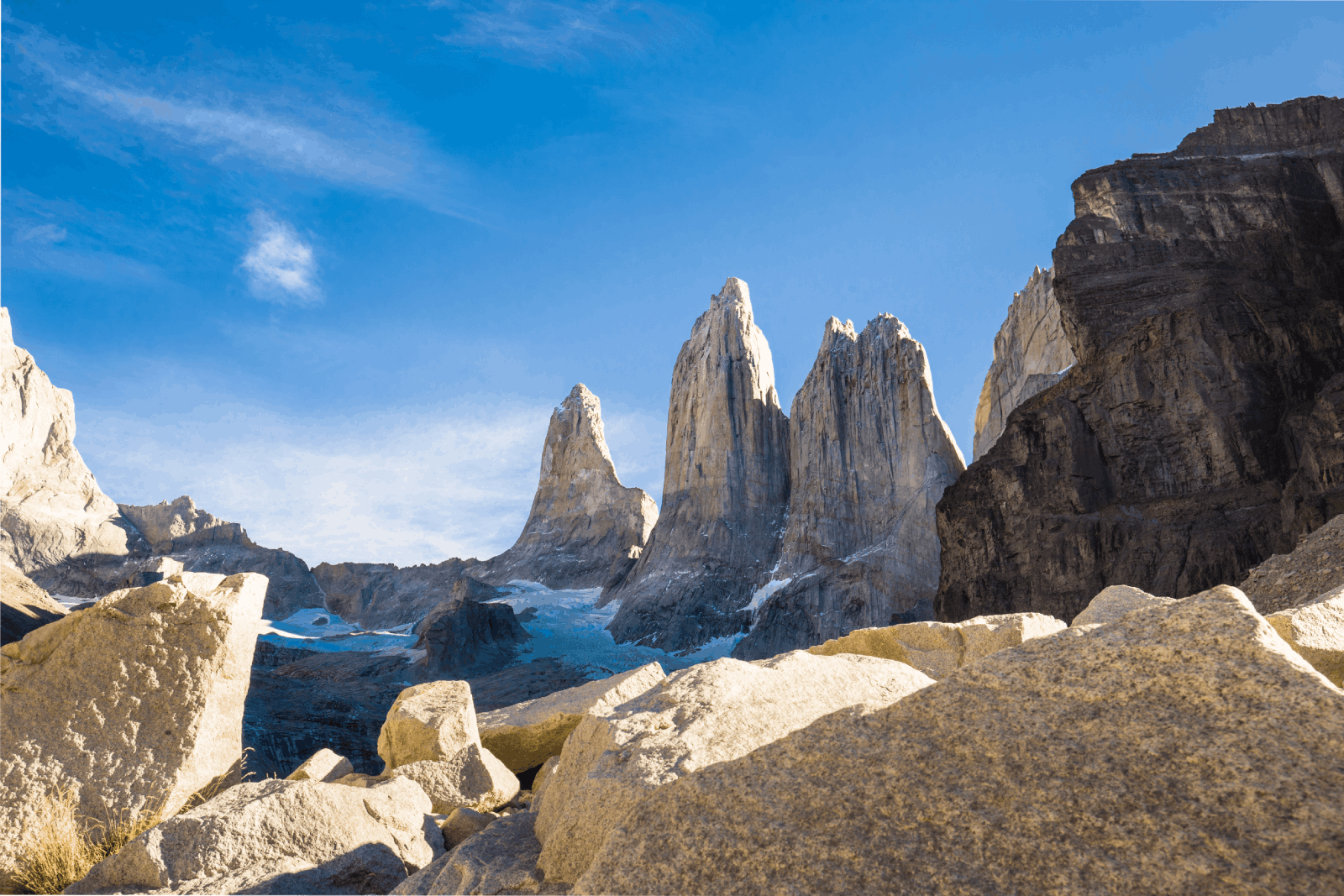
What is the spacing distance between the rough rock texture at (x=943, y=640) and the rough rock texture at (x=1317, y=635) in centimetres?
246

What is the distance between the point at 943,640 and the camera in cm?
958

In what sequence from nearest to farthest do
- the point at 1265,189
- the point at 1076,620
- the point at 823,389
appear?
1. the point at 1076,620
2. the point at 1265,189
3. the point at 823,389

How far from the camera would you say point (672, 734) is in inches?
172

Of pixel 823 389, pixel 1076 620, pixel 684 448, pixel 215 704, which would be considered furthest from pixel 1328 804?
pixel 684 448

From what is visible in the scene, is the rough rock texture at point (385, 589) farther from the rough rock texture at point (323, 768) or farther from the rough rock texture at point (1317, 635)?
the rough rock texture at point (1317, 635)

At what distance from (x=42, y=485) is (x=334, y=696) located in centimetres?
9671

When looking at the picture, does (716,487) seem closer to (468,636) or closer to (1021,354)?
(468,636)

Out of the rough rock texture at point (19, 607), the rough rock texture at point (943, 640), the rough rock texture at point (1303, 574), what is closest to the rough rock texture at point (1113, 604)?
the rough rock texture at point (943, 640)

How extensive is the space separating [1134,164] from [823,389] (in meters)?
51.8

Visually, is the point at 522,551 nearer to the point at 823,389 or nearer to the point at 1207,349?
the point at 823,389

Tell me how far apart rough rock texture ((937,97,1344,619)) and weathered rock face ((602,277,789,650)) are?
50.0m

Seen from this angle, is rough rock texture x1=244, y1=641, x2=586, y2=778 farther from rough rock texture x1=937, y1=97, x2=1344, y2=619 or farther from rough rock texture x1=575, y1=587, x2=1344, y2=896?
rough rock texture x1=937, y1=97, x2=1344, y2=619

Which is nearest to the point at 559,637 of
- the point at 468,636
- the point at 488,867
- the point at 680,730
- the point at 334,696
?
the point at 468,636

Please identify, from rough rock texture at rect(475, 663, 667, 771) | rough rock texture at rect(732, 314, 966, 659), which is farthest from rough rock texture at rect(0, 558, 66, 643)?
rough rock texture at rect(732, 314, 966, 659)
